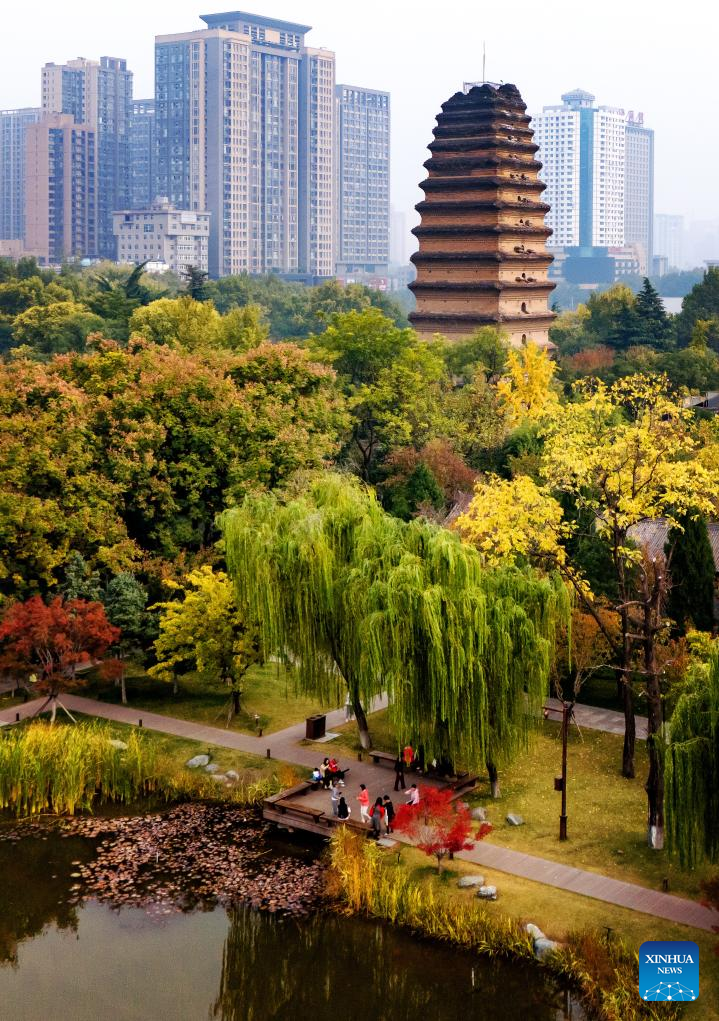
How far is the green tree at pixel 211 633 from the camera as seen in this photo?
29094mm

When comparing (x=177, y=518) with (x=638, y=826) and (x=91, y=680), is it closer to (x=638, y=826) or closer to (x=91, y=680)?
(x=91, y=680)

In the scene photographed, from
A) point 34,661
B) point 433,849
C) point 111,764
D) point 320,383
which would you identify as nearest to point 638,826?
point 433,849

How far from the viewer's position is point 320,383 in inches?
1529

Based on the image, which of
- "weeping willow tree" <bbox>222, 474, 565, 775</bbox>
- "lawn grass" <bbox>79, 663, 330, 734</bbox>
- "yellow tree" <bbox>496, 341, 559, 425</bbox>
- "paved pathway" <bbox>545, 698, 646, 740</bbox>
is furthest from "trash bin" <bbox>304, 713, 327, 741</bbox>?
"yellow tree" <bbox>496, 341, 559, 425</bbox>

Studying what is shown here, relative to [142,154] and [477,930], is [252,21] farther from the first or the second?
[477,930]

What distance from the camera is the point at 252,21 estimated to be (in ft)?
592

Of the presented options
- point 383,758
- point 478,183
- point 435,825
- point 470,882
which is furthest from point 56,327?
point 470,882

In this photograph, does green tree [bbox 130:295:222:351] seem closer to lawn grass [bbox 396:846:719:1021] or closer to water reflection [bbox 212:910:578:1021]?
lawn grass [bbox 396:846:719:1021]

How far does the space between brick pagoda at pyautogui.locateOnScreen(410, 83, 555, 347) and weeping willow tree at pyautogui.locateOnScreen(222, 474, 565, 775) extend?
1387 inches

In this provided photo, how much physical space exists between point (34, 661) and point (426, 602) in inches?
444

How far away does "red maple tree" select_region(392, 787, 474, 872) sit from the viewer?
21.9 metres

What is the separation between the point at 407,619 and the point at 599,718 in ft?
26.2

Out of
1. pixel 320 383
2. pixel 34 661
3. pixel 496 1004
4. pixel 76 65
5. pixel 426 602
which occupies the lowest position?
pixel 496 1004

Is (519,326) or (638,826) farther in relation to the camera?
(519,326)
